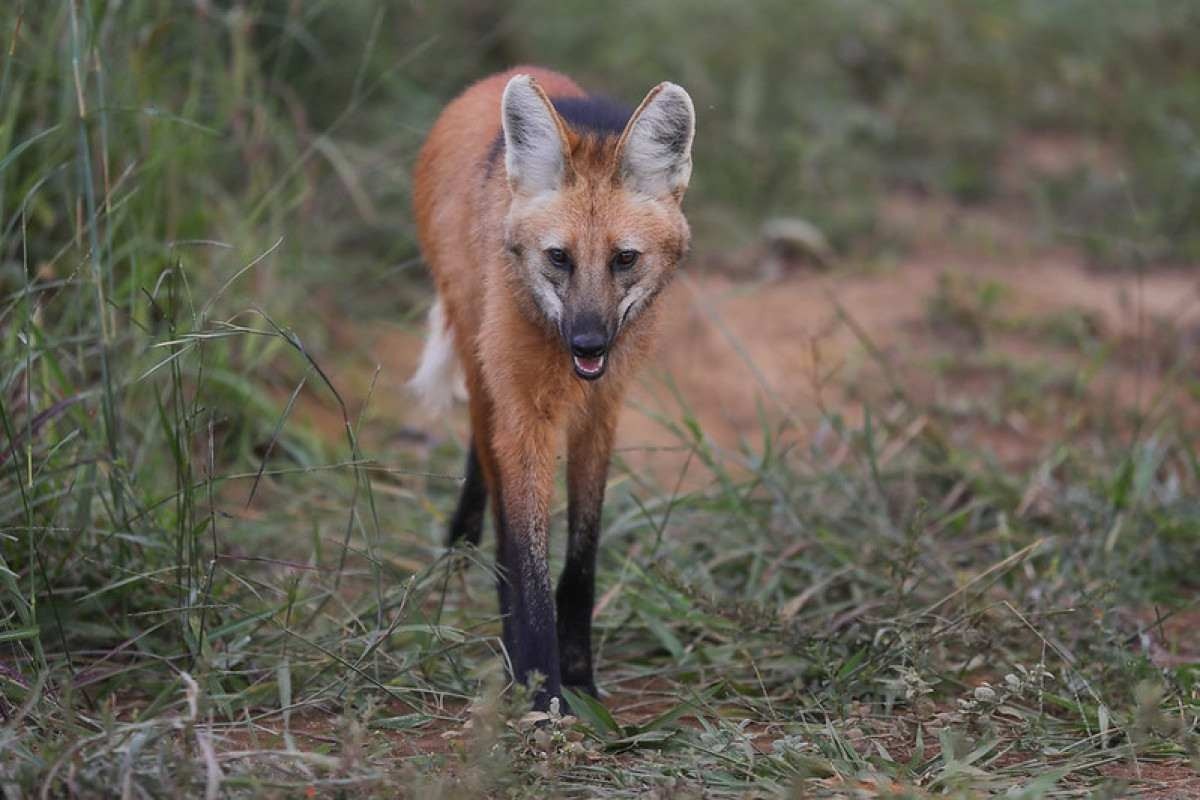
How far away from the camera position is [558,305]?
3.44 meters

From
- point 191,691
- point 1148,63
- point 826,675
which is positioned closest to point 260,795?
point 191,691

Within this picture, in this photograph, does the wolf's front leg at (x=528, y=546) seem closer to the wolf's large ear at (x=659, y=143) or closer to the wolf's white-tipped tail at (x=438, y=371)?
the wolf's large ear at (x=659, y=143)

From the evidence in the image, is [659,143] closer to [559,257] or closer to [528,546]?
[559,257]

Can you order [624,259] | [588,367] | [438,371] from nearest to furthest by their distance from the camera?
[588,367], [624,259], [438,371]

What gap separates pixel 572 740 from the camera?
3.32 m

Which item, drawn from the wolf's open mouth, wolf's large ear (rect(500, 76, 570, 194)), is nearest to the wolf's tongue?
the wolf's open mouth

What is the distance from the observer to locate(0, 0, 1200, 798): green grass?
316 cm

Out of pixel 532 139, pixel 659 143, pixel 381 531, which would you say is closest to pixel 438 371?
pixel 381 531

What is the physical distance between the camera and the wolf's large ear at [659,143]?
3447mm

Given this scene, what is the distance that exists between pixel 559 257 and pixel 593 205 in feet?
0.50

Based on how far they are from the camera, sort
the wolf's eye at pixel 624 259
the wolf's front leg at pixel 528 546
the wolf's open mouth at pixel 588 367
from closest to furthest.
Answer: the wolf's open mouth at pixel 588 367, the wolf's eye at pixel 624 259, the wolf's front leg at pixel 528 546

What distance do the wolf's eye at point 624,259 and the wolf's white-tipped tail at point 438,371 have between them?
1109 millimetres

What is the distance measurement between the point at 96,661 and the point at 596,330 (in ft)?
4.81

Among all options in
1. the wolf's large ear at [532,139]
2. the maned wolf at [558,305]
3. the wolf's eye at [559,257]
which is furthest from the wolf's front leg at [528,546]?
the wolf's large ear at [532,139]
